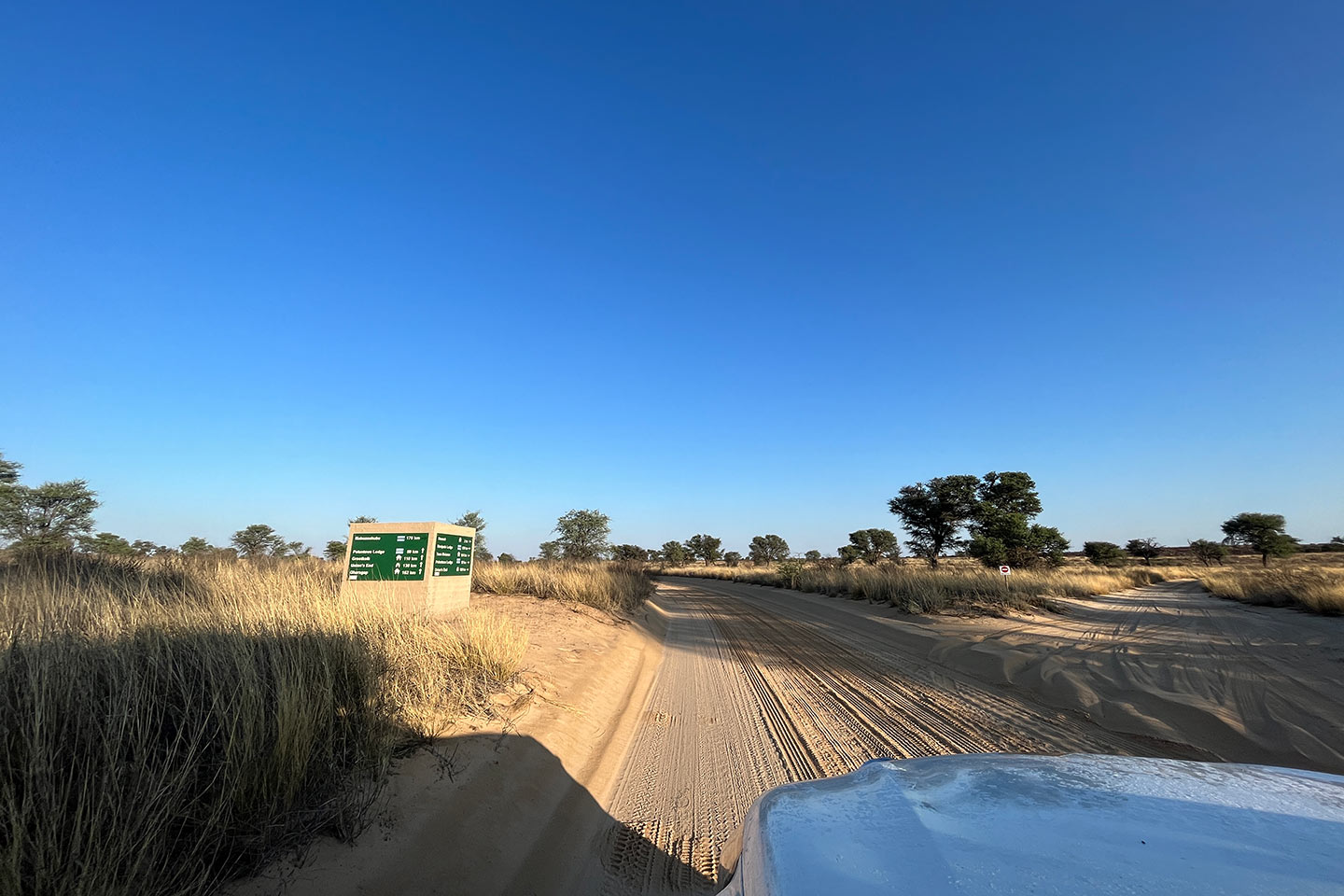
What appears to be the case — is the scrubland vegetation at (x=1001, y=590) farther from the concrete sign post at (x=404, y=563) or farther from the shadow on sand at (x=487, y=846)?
the shadow on sand at (x=487, y=846)

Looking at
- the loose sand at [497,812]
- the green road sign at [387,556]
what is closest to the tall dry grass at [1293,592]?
the loose sand at [497,812]

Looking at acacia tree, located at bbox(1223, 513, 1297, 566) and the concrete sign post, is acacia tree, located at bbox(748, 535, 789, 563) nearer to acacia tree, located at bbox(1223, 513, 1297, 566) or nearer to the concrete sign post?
acacia tree, located at bbox(1223, 513, 1297, 566)

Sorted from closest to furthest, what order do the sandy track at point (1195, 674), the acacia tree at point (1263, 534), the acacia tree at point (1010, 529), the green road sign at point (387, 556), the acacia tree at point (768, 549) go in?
→ the sandy track at point (1195, 674), the green road sign at point (387, 556), the acacia tree at point (1010, 529), the acacia tree at point (1263, 534), the acacia tree at point (768, 549)

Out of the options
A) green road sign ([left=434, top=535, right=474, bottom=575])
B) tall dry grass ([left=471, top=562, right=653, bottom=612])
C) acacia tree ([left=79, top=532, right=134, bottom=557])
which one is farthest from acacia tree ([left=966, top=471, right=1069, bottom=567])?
acacia tree ([left=79, top=532, right=134, bottom=557])

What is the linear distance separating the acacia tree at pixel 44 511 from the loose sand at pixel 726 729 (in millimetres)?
13842

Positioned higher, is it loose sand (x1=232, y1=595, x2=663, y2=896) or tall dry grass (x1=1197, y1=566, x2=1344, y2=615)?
tall dry grass (x1=1197, y1=566, x2=1344, y2=615)

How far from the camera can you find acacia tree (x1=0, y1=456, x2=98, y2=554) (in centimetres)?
1295

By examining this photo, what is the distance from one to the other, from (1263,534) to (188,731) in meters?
73.6

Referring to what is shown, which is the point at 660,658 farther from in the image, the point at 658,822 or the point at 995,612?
the point at 995,612

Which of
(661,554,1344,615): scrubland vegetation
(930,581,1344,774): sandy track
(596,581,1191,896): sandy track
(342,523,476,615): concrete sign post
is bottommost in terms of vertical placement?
(596,581,1191,896): sandy track

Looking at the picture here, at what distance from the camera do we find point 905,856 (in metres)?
1.46

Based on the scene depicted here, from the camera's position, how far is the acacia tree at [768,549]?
243 feet

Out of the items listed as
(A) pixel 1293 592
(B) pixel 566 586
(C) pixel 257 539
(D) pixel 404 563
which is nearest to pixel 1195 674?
(B) pixel 566 586

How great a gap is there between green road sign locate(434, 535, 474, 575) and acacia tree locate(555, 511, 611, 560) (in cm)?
2671
